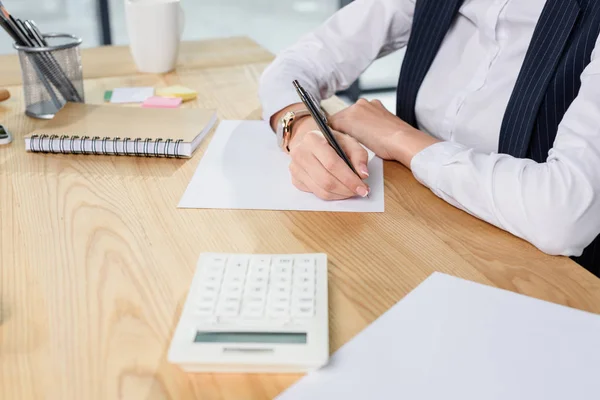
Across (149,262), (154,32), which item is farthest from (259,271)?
(154,32)

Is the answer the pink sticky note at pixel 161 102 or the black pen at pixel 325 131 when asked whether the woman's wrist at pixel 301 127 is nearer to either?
the black pen at pixel 325 131

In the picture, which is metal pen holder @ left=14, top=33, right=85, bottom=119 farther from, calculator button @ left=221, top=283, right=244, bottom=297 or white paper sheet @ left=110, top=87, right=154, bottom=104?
calculator button @ left=221, top=283, right=244, bottom=297

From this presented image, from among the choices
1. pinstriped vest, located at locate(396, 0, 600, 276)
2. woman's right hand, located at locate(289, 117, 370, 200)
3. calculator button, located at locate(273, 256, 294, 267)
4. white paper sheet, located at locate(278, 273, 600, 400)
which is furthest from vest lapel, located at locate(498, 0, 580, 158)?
calculator button, located at locate(273, 256, 294, 267)

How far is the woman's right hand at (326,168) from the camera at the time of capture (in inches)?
35.9

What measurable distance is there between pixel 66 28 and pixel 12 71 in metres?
2.22

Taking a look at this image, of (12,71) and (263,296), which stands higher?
(263,296)

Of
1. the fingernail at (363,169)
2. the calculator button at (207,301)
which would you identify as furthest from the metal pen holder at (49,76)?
the calculator button at (207,301)

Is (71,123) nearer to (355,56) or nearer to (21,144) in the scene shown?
(21,144)

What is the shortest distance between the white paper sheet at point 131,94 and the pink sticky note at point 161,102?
3cm

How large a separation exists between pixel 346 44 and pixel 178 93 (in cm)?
35

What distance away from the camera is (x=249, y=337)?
23.6 inches

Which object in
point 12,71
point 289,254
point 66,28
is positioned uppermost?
point 289,254

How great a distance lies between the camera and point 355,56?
133 cm

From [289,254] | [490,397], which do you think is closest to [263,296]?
[289,254]
